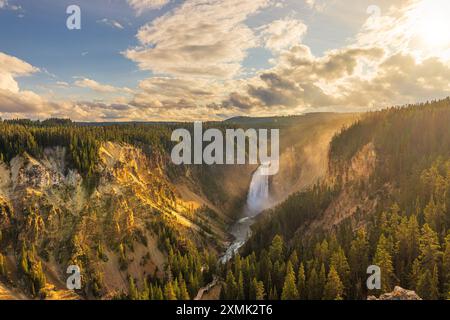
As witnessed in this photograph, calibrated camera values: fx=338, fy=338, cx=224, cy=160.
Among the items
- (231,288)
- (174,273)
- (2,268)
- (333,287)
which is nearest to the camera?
(333,287)

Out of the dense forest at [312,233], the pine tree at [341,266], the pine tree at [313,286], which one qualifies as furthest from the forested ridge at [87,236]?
the pine tree at [341,266]

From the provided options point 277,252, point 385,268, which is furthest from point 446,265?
point 277,252

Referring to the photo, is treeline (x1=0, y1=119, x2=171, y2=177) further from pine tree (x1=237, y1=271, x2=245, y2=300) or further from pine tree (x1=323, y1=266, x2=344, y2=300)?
pine tree (x1=323, y1=266, x2=344, y2=300)

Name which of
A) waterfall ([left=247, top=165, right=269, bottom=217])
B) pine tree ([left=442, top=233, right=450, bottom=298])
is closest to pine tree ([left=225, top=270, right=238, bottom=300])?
pine tree ([left=442, top=233, right=450, bottom=298])

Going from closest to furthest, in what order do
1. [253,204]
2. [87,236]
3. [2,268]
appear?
[2,268] < [87,236] < [253,204]

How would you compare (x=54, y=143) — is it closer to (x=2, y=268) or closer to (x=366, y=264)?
(x=2, y=268)
